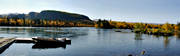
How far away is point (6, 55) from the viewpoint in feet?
98.1

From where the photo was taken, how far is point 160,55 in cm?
3438

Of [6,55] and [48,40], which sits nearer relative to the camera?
[6,55]

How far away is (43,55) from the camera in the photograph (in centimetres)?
3133

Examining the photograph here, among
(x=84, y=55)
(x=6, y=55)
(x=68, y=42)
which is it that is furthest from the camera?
(x=68, y=42)

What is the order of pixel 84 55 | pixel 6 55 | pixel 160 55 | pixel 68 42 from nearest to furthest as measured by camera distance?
pixel 6 55
pixel 84 55
pixel 160 55
pixel 68 42

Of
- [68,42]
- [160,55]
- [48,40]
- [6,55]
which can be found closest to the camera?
[6,55]

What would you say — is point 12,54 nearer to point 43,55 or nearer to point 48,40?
point 43,55

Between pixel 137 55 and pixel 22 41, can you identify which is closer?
pixel 137 55

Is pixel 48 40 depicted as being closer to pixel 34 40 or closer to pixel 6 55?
pixel 34 40

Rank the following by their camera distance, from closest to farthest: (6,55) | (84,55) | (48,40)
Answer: (6,55)
(84,55)
(48,40)

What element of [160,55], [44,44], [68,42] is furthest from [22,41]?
[160,55]

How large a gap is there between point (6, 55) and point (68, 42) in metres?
20.7

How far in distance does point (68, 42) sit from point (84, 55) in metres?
17.4

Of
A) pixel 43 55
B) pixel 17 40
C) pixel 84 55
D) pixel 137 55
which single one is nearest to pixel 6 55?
pixel 43 55
